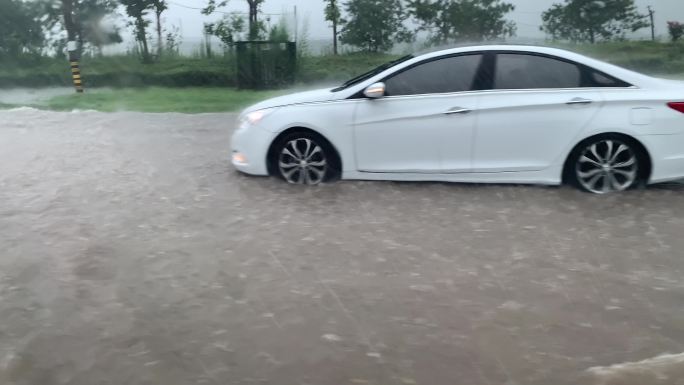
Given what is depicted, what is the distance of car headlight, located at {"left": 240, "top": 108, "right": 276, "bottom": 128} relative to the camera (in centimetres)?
790

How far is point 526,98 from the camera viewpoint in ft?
24.3

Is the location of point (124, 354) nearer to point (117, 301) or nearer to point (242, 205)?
point (117, 301)

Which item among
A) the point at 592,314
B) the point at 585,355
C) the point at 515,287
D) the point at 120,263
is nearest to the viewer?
the point at 585,355

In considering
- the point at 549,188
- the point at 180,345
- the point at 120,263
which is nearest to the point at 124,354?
the point at 180,345

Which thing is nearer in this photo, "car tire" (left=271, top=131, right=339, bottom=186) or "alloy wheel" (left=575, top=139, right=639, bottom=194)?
"alloy wheel" (left=575, top=139, right=639, bottom=194)

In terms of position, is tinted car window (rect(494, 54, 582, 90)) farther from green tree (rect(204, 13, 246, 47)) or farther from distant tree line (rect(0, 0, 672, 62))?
green tree (rect(204, 13, 246, 47))

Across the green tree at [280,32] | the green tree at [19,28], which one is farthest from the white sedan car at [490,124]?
the green tree at [19,28]

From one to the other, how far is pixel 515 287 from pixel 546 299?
0.27m

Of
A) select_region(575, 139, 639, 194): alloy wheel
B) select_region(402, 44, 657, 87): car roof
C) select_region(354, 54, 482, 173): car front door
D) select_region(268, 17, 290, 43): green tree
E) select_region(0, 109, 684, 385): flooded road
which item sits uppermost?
select_region(268, 17, 290, 43): green tree

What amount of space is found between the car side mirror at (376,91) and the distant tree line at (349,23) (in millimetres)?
4186

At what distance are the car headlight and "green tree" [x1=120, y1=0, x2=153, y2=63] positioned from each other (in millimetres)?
8571

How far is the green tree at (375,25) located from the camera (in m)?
13.6

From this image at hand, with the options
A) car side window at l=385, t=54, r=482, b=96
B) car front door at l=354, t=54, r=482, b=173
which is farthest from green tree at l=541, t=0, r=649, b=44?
car front door at l=354, t=54, r=482, b=173

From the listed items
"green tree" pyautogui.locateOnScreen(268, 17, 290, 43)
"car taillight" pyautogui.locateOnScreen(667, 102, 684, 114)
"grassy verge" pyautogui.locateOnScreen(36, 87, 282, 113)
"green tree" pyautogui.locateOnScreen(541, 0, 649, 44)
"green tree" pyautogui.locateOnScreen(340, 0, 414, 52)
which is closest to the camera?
"car taillight" pyautogui.locateOnScreen(667, 102, 684, 114)
